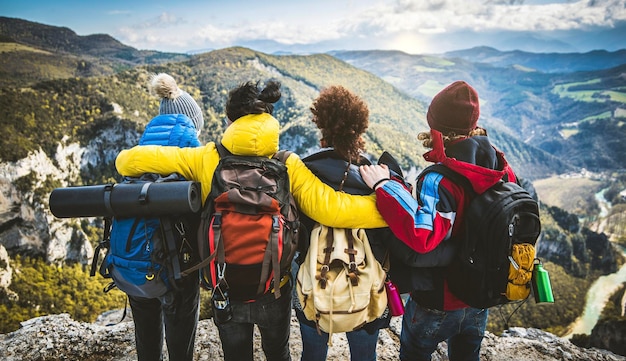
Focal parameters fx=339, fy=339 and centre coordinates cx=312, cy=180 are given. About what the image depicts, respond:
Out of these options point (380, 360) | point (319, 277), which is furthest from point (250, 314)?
point (380, 360)

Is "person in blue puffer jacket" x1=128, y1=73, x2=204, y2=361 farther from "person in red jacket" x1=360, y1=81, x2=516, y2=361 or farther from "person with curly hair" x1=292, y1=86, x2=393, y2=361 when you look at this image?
"person in red jacket" x1=360, y1=81, x2=516, y2=361

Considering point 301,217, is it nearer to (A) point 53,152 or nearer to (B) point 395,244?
(B) point 395,244

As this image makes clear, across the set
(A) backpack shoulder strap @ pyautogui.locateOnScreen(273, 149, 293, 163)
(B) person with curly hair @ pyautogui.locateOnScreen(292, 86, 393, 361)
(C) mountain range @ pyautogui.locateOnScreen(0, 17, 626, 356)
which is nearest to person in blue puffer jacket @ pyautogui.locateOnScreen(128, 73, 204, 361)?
(A) backpack shoulder strap @ pyautogui.locateOnScreen(273, 149, 293, 163)

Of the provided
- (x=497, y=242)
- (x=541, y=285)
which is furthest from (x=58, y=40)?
(x=541, y=285)

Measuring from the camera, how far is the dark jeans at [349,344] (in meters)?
2.47

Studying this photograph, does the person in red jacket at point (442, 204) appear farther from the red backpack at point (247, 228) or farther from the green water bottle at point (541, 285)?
the red backpack at point (247, 228)

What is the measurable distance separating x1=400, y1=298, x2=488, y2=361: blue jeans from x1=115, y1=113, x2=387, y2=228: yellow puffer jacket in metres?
0.85

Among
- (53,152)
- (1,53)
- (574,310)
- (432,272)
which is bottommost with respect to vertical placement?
(574,310)

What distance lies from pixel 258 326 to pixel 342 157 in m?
1.33

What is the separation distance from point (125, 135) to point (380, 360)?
7621 centimetres

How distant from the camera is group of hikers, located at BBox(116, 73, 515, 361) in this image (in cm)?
219

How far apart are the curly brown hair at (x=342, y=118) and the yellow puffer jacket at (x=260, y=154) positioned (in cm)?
28

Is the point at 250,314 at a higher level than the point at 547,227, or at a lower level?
higher

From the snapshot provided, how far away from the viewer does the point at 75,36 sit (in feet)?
615
